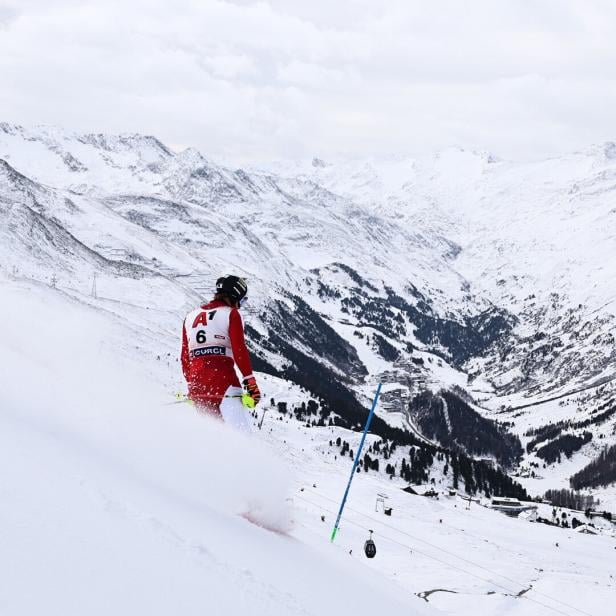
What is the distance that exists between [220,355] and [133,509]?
18.0 feet

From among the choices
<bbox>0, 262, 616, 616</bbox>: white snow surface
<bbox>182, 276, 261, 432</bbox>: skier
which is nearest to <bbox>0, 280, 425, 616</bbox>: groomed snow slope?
<bbox>0, 262, 616, 616</bbox>: white snow surface

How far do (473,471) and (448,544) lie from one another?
111 metres

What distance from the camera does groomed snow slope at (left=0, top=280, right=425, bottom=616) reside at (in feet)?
15.9

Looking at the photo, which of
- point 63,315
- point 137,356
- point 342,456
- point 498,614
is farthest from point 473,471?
point 63,315

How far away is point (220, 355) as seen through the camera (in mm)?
11648

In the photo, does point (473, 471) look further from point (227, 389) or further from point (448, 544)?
point (227, 389)

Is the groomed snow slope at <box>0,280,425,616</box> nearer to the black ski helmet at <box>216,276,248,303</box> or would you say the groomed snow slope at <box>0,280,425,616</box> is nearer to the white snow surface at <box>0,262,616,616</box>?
the white snow surface at <box>0,262,616,616</box>

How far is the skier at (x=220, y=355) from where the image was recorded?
37.3 feet

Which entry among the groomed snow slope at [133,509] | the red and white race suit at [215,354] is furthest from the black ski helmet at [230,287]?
the groomed snow slope at [133,509]

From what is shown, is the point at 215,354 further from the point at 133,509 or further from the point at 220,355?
the point at 133,509

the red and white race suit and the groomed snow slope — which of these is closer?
the groomed snow slope

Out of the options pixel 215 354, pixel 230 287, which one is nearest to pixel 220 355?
pixel 215 354

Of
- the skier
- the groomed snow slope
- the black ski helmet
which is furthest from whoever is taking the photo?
the black ski helmet

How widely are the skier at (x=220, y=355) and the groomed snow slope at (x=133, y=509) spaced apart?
47cm
